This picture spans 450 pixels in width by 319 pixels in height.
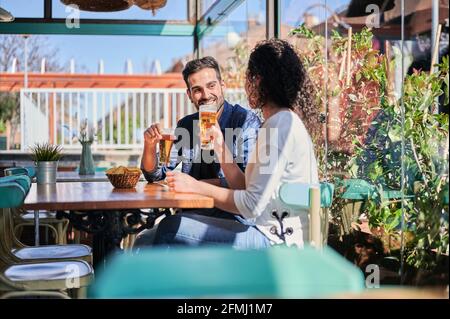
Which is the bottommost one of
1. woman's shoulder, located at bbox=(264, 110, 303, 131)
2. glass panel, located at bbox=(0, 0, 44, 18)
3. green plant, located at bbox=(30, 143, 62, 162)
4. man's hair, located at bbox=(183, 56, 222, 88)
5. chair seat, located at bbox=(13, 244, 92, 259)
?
chair seat, located at bbox=(13, 244, 92, 259)

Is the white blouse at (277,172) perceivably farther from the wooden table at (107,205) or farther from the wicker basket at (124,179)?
the wicker basket at (124,179)

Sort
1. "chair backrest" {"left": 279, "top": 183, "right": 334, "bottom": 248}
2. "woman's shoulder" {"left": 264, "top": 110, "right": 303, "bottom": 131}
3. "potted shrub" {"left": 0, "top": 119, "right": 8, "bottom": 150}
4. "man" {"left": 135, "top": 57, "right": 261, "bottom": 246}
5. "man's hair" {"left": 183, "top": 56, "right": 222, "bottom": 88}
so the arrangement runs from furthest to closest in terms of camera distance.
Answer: "potted shrub" {"left": 0, "top": 119, "right": 8, "bottom": 150}
"man's hair" {"left": 183, "top": 56, "right": 222, "bottom": 88}
"man" {"left": 135, "top": 57, "right": 261, "bottom": 246}
"chair backrest" {"left": 279, "top": 183, "right": 334, "bottom": 248}
"woman's shoulder" {"left": 264, "top": 110, "right": 303, "bottom": 131}

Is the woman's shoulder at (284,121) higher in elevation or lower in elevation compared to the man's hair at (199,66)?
lower

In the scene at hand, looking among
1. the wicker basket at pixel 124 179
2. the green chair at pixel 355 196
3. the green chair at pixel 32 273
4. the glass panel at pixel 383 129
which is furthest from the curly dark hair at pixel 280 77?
the green chair at pixel 32 273

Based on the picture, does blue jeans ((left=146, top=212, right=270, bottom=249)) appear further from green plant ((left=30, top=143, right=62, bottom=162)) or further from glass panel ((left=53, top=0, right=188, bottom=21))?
glass panel ((left=53, top=0, right=188, bottom=21))

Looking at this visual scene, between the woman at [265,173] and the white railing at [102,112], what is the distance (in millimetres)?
6395

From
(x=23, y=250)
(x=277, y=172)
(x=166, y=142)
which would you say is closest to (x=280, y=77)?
(x=277, y=172)

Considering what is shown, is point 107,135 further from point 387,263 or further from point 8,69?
point 387,263

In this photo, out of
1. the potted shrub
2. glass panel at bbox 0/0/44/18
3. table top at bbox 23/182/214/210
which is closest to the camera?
table top at bbox 23/182/214/210

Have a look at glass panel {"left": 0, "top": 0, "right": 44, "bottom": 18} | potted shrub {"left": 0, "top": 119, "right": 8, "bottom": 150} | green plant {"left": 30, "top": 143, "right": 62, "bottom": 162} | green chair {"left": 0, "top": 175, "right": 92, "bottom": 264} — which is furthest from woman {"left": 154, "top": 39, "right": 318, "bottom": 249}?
potted shrub {"left": 0, "top": 119, "right": 8, "bottom": 150}

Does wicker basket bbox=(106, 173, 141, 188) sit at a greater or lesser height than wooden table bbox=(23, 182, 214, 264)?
greater

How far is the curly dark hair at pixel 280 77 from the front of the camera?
9.42 feet

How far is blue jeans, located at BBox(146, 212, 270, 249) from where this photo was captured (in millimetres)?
2604

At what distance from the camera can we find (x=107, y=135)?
9.56 metres
